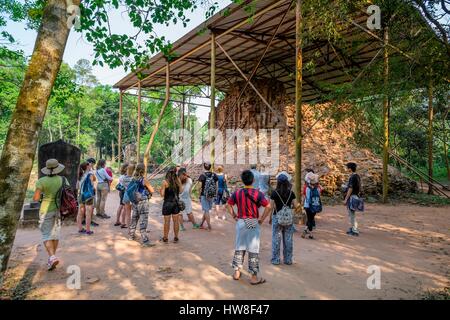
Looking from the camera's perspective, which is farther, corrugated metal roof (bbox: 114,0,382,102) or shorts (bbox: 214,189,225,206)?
corrugated metal roof (bbox: 114,0,382,102)

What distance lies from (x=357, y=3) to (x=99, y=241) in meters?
7.01

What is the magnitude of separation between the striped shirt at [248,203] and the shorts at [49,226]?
9.40 feet

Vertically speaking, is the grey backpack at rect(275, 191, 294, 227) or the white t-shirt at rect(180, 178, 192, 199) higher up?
the white t-shirt at rect(180, 178, 192, 199)

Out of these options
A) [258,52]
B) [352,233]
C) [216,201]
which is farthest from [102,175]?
[258,52]

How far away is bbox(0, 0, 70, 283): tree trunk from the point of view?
2.90 m

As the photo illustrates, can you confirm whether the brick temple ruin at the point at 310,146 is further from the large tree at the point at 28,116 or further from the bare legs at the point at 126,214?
the large tree at the point at 28,116

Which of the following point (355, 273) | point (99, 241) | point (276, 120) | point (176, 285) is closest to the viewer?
point (176, 285)

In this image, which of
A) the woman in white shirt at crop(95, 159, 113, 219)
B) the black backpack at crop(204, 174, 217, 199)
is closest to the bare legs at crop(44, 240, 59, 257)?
the woman in white shirt at crop(95, 159, 113, 219)

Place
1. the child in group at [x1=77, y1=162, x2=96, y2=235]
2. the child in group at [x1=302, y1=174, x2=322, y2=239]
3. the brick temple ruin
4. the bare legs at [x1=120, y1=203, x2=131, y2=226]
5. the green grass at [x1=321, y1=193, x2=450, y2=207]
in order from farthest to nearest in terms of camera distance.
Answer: the brick temple ruin < the green grass at [x1=321, y1=193, x2=450, y2=207] < the bare legs at [x1=120, y1=203, x2=131, y2=226] < the child in group at [x1=77, y1=162, x2=96, y2=235] < the child in group at [x1=302, y1=174, x2=322, y2=239]

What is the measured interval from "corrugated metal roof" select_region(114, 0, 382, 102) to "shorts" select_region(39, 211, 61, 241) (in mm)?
5573

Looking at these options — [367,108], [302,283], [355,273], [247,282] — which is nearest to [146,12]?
[367,108]

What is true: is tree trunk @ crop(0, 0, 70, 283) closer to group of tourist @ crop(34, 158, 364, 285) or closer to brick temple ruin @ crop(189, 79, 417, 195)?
group of tourist @ crop(34, 158, 364, 285)
